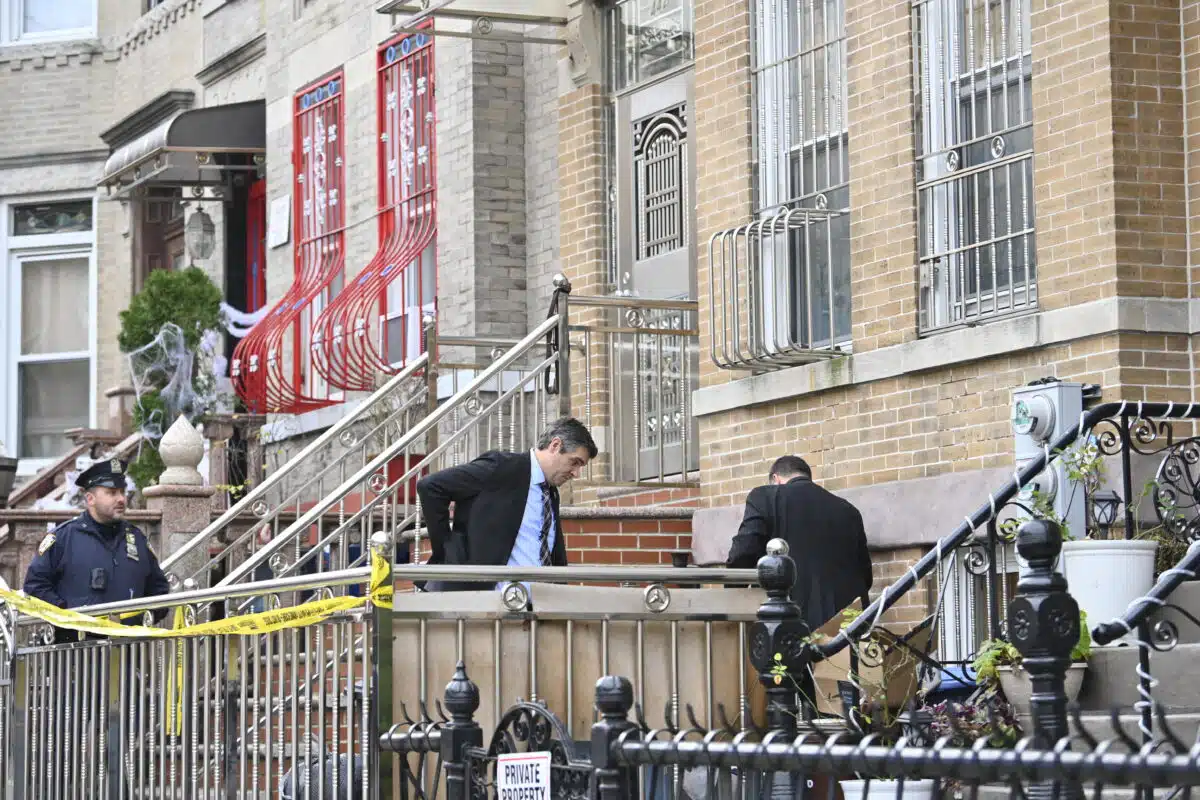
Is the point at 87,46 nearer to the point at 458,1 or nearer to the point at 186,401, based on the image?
the point at 186,401

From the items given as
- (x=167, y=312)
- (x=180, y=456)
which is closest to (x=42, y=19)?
(x=167, y=312)

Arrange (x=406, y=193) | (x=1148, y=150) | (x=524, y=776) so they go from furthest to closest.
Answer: (x=406, y=193) → (x=1148, y=150) → (x=524, y=776)

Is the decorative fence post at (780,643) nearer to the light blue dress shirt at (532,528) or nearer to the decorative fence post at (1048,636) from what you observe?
the decorative fence post at (1048,636)

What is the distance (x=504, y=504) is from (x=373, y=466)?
276cm

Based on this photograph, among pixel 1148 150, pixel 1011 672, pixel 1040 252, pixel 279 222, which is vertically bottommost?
pixel 1011 672

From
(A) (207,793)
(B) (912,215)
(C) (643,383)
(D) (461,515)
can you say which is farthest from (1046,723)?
(C) (643,383)

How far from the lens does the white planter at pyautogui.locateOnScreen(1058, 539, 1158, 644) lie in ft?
26.8

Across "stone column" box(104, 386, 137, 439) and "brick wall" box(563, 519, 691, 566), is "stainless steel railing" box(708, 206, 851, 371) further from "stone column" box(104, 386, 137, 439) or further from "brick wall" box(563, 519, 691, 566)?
"stone column" box(104, 386, 137, 439)

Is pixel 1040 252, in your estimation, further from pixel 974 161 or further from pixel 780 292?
pixel 780 292

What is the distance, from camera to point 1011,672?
8.15 m

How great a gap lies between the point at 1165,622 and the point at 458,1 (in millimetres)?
8054

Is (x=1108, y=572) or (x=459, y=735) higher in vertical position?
(x=1108, y=572)

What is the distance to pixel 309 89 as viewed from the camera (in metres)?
18.5

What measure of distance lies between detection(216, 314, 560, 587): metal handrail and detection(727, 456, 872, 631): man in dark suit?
277 cm
